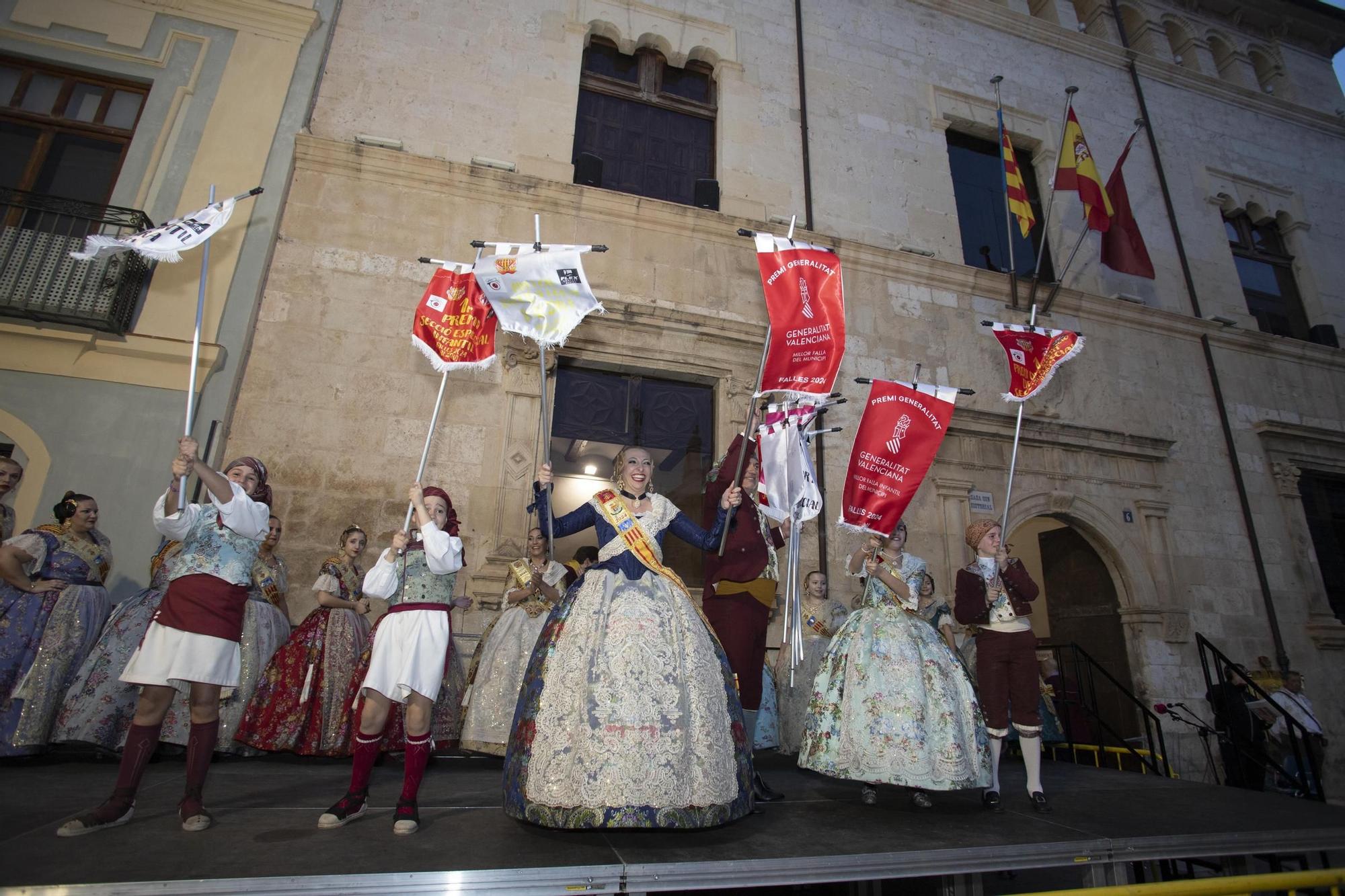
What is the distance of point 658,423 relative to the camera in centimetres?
835

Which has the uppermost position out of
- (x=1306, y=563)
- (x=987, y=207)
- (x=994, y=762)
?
(x=987, y=207)

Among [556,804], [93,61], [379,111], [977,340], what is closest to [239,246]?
[379,111]

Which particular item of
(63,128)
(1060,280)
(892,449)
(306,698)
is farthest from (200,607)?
(1060,280)

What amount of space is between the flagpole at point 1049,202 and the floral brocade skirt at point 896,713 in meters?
6.25

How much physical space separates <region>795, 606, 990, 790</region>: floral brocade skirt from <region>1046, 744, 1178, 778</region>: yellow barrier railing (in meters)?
3.99

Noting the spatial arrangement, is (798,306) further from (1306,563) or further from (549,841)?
(1306,563)

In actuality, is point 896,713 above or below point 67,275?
below

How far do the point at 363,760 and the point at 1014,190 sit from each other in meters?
10.5

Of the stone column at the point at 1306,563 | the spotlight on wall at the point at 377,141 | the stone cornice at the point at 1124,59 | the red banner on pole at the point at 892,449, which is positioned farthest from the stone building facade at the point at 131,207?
the stone column at the point at 1306,563

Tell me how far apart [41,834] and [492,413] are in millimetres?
5074

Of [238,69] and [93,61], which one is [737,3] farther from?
[93,61]

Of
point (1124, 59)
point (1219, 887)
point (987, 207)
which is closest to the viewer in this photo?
point (1219, 887)

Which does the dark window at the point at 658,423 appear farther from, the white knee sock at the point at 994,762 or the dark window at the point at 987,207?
the dark window at the point at 987,207

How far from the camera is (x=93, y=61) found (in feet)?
25.5
